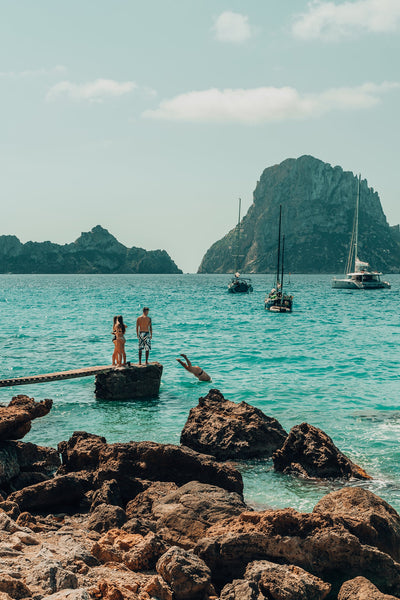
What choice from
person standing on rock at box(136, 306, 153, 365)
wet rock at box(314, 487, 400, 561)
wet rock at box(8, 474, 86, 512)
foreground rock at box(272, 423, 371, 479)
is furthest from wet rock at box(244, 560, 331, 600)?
person standing on rock at box(136, 306, 153, 365)

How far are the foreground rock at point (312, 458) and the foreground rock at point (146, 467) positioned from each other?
207 cm

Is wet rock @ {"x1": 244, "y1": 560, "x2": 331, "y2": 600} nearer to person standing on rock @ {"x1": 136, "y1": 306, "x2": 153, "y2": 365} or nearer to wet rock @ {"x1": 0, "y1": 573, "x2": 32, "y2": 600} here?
wet rock @ {"x1": 0, "y1": 573, "x2": 32, "y2": 600}

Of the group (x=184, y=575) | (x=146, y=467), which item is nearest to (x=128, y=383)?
(x=146, y=467)

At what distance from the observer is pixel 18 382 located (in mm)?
15773

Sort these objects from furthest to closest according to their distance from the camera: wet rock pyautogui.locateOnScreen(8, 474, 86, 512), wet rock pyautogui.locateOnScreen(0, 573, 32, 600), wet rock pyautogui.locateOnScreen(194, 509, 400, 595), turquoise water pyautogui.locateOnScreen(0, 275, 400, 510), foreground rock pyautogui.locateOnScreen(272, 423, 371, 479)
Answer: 1. turquoise water pyautogui.locateOnScreen(0, 275, 400, 510)
2. foreground rock pyautogui.locateOnScreen(272, 423, 371, 479)
3. wet rock pyautogui.locateOnScreen(8, 474, 86, 512)
4. wet rock pyautogui.locateOnScreen(194, 509, 400, 595)
5. wet rock pyautogui.locateOnScreen(0, 573, 32, 600)

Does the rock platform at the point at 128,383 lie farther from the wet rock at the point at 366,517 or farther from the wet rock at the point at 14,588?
the wet rock at the point at 14,588

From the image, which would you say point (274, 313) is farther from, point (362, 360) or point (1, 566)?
point (1, 566)

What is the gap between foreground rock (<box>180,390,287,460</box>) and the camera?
11898mm

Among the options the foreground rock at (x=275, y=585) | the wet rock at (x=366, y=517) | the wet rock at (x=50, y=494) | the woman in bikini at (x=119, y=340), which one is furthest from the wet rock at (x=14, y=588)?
the woman in bikini at (x=119, y=340)

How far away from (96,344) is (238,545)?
93.6 feet

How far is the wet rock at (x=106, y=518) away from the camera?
7254 millimetres

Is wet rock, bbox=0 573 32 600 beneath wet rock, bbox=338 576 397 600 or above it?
above

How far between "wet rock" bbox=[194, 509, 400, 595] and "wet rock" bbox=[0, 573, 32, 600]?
1.89 meters

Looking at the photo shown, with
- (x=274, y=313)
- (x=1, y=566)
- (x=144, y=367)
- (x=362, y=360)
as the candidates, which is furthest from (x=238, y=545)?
(x=274, y=313)
